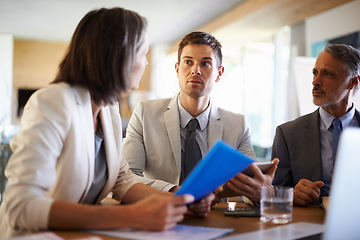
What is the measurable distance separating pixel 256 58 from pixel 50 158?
735 centimetres

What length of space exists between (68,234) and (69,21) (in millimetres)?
8024

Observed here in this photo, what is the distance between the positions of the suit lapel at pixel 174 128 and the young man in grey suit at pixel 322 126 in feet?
2.02

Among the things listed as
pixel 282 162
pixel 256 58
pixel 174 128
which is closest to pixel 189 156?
pixel 174 128

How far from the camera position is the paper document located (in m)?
1.10

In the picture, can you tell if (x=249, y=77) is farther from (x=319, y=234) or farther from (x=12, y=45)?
(x=319, y=234)

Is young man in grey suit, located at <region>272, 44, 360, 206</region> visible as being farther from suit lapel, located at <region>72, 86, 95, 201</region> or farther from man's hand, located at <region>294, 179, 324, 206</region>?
suit lapel, located at <region>72, 86, 95, 201</region>

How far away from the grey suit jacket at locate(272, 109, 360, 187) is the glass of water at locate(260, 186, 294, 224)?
0.94m

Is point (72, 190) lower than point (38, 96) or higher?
lower

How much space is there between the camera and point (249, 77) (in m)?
8.25

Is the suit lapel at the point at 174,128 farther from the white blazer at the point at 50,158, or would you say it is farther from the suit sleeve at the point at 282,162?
the white blazer at the point at 50,158

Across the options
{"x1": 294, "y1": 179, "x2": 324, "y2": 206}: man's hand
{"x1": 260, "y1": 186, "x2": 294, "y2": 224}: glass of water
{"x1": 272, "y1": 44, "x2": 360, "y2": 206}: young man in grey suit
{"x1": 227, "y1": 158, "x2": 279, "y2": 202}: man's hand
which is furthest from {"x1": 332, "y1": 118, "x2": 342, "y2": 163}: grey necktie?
{"x1": 260, "y1": 186, "x2": 294, "y2": 224}: glass of water

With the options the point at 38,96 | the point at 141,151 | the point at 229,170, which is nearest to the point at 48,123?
the point at 38,96

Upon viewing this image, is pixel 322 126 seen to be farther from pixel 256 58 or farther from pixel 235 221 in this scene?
pixel 256 58

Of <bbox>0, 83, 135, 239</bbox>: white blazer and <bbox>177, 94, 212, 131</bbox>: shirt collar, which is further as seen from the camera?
<bbox>177, 94, 212, 131</bbox>: shirt collar
